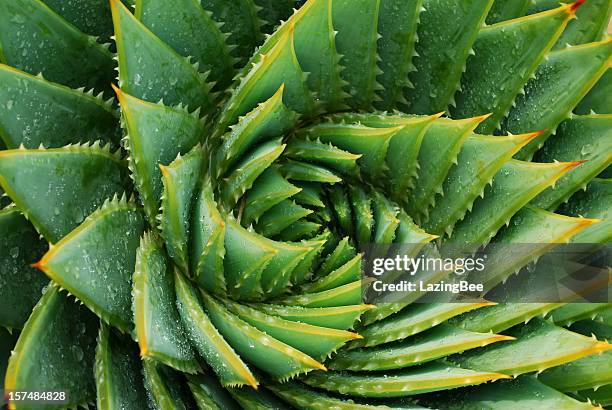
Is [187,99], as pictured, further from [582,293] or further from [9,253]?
[582,293]

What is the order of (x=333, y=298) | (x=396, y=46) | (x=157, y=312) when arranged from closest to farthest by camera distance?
(x=157, y=312) < (x=333, y=298) < (x=396, y=46)

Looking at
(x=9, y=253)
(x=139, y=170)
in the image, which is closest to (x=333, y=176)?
(x=139, y=170)

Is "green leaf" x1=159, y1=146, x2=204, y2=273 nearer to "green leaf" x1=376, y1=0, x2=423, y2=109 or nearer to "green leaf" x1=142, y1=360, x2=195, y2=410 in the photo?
"green leaf" x1=142, y1=360, x2=195, y2=410

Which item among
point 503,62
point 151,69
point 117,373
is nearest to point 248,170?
point 151,69

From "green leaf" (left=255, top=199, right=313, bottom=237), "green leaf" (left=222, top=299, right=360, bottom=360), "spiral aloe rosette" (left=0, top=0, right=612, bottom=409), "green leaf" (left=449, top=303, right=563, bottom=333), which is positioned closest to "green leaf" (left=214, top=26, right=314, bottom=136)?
"spiral aloe rosette" (left=0, top=0, right=612, bottom=409)

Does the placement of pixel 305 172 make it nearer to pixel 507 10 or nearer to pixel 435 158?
pixel 435 158

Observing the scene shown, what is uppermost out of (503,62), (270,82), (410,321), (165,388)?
(503,62)

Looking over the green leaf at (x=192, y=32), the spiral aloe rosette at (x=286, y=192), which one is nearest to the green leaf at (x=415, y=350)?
the spiral aloe rosette at (x=286, y=192)
